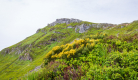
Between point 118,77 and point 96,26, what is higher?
point 96,26

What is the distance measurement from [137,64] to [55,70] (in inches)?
186

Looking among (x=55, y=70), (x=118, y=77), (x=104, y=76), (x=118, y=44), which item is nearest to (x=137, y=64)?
(x=118, y=77)

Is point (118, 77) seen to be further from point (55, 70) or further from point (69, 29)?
point (69, 29)

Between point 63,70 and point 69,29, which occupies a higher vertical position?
point 69,29

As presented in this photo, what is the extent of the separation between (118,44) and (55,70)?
212 inches

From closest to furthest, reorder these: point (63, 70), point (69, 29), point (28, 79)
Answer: point (28, 79)
point (63, 70)
point (69, 29)

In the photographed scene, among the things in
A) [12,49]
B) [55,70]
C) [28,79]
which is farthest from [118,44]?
[12,49]

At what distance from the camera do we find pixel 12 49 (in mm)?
177625

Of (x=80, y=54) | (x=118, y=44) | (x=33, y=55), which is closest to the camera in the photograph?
(x=118, y=44)

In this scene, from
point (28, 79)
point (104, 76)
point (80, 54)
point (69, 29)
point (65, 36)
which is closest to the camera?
point (104, 76)

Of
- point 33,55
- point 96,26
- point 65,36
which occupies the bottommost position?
point 33,55

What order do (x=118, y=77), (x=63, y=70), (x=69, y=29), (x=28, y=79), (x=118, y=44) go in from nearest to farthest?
(x=118, y=77), (x=28, y=79), (x=63, y=70), (x=118, y=44), (x=69, y=29)

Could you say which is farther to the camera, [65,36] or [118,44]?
[65,36]

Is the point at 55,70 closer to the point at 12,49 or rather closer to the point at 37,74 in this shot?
the point at 37,74
